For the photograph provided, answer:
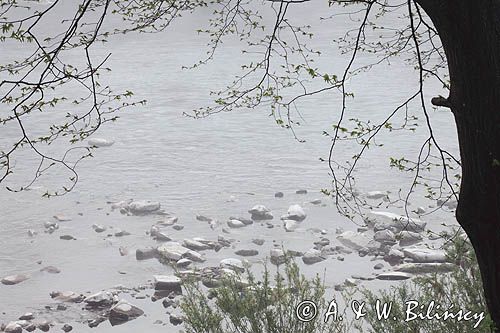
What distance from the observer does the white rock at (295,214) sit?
5398mm

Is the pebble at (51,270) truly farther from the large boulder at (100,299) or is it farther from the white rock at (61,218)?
the white rock at (61,218)

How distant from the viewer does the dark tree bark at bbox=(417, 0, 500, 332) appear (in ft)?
4.55

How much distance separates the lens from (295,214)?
5.41 metres

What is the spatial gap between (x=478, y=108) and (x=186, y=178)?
4.86 meters

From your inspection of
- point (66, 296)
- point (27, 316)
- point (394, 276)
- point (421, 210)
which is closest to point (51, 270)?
point (66, 296)

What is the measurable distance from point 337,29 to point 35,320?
6.87 metres

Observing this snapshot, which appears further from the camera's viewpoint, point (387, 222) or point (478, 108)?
point (387, 222)

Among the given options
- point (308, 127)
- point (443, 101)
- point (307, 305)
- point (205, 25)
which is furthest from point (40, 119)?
point (443, 101)

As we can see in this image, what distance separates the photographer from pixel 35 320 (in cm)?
429

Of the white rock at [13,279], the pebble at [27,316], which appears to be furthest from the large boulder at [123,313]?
the white rock at [13,279]

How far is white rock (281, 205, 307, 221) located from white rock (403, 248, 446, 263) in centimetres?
83

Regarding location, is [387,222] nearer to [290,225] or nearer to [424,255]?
[424,255]

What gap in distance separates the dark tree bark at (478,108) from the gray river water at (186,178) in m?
2.82

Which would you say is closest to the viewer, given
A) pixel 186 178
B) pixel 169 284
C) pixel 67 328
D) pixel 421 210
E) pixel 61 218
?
pixel 67 328
